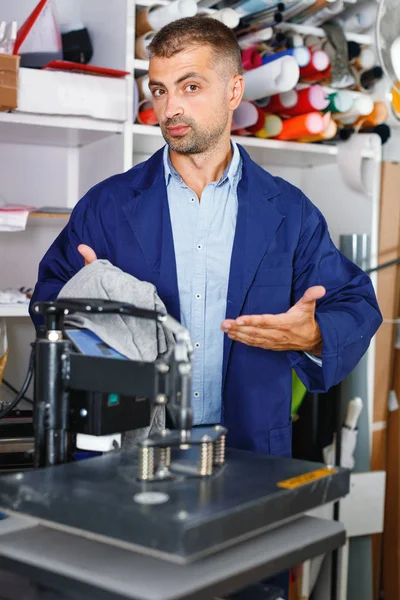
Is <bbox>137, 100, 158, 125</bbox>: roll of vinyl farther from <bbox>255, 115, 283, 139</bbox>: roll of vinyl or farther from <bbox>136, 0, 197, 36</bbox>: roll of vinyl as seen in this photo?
<bbox>255, 115, 283, 139</bbox>: roll of vinyl

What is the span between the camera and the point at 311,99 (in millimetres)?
2496

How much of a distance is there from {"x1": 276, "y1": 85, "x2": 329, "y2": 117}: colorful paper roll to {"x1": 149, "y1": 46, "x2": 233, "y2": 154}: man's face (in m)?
0.73

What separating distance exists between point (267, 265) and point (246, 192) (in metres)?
0.19

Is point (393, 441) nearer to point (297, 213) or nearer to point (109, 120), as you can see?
point (297, 213)

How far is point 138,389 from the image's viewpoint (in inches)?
42.3

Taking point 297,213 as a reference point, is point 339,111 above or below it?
above

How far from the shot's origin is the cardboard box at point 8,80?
83.7 inches

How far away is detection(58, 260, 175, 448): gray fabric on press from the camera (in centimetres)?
135

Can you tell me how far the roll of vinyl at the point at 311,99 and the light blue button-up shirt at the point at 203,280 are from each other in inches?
30.1

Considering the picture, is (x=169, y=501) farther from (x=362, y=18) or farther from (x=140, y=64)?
(x=362, y=18)

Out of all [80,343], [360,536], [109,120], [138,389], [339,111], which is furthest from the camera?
[360,536]

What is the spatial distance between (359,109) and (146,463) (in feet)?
6.04

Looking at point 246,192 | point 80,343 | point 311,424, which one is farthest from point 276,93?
point 80,343

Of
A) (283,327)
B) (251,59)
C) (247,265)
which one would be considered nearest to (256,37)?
(251,59)
